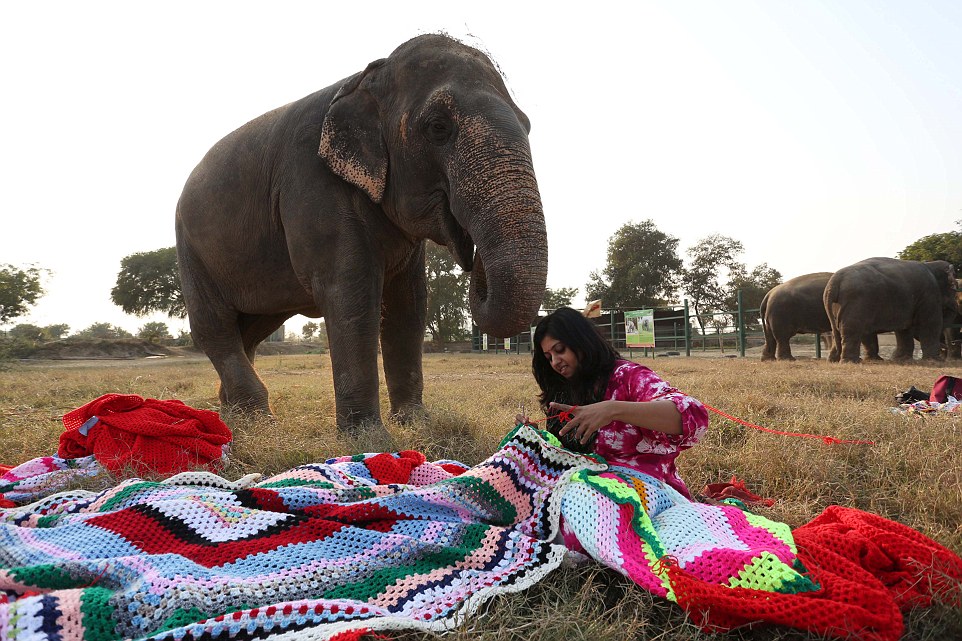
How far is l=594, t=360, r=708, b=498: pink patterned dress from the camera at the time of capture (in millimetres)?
2129

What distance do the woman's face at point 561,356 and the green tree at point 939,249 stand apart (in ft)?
82.0

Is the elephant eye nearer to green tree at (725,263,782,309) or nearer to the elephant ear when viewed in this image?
the elephant ear

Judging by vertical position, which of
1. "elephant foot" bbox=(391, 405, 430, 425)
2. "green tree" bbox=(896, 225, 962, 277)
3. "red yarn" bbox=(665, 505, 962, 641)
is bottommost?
"red yarn" bbox=(665, 505, 962, 641)

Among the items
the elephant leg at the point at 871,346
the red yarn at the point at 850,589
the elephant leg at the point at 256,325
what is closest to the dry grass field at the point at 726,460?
the red yarn at the point at 850,589

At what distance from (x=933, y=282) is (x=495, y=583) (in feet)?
44.9

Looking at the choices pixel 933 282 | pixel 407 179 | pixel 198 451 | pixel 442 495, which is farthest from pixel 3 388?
pixel 933 282

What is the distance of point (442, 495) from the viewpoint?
2.11m

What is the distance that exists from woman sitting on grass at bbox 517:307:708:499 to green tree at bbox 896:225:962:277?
24888mm

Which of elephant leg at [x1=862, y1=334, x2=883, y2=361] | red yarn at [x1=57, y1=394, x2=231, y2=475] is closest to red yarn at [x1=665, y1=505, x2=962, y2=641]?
red yarn at [x1=57, y1=394, x2=231, y2=475]

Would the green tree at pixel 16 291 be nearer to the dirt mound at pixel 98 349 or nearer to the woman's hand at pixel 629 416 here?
the dirt mound at pixel 98 349

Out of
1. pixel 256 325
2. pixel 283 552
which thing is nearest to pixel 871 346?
pixel 256 325

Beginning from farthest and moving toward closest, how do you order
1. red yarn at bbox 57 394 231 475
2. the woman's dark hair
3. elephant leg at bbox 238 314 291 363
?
elephant leg at bbox 238 314 291 363, red yarn at bbox 57 394 231 475, the woman's dark hair

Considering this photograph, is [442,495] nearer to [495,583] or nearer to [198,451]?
[495,583]

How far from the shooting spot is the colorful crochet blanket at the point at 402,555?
1420mm
